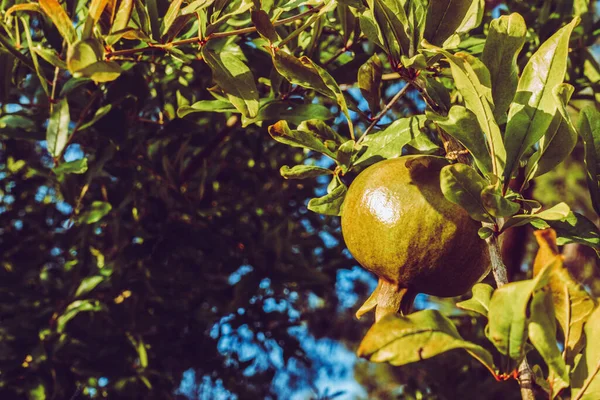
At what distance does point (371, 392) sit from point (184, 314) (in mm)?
3804

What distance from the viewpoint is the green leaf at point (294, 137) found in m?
0.72

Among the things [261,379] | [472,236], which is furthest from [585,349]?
[261,379]

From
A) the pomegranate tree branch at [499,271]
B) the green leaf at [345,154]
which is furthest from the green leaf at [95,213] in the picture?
the pomegranate tree branch at [499,271]

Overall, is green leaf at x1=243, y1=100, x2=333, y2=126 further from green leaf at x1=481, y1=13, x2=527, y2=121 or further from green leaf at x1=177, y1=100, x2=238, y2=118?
green leaf at x1=481, y1=13, x2=527, y2=121

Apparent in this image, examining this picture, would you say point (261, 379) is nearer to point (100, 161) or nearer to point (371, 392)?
point (100, 161)

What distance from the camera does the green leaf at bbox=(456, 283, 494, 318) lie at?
0.55 metres

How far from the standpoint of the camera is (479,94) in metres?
0.60

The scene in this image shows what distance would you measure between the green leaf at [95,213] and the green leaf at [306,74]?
2.57 ft

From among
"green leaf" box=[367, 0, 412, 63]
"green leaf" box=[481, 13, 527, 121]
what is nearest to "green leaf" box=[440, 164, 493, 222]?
"green leaf" box=[481, 13, 527, 121]

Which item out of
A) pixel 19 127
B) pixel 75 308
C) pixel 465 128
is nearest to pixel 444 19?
pixel 465 128

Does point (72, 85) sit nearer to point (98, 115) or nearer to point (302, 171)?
point (98, 115)

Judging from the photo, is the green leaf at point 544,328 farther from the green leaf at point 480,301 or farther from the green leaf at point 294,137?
the green leaf at point 294,137

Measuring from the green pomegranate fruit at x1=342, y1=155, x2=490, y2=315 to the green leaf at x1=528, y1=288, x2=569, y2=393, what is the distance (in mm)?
153

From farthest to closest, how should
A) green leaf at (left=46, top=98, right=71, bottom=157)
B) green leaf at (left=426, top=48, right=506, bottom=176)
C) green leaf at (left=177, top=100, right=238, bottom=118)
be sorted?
green leaf at (left=46, top=98, right=71, bottom=157) < green leaf at (left=177, top=100, right=238, bottom=118) < green leaf at (left=426, top=48, right=506, bottom=176)
